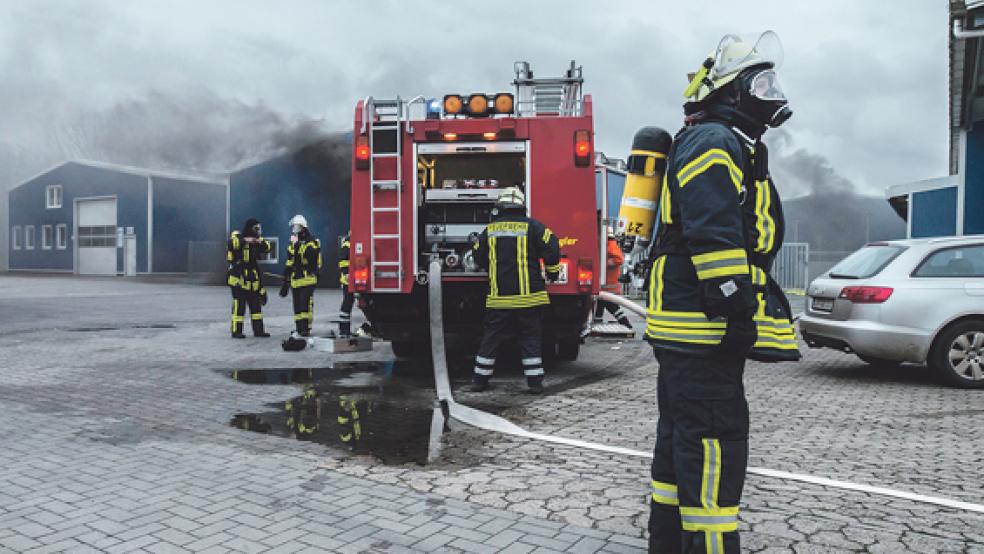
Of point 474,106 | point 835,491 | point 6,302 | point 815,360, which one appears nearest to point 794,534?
point 835,491

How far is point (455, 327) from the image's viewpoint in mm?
7855

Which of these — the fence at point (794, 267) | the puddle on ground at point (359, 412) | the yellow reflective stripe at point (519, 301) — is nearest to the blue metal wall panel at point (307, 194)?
the fence at point (794, 267)

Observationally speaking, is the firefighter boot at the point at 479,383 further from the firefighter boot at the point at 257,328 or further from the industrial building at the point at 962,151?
the industrial building at the point at 962,151

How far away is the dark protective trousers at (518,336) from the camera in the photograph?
671 cm

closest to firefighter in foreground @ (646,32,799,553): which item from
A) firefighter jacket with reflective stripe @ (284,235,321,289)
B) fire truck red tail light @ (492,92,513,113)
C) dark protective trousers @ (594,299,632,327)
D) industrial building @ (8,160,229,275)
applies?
fire truck red tail light @ (492,92,513,113)

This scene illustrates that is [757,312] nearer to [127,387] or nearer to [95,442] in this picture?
[95,442]

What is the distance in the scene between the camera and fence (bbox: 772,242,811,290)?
22.4 m

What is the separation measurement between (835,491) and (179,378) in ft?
19.3

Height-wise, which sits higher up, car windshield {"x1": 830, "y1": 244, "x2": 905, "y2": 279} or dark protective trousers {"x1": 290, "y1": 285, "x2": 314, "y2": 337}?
car windshield {"x1": 830, "y1": 244, "x2": 905, "y2": 279}

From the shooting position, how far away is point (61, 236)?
127 feet

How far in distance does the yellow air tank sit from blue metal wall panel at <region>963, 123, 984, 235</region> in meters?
14.3

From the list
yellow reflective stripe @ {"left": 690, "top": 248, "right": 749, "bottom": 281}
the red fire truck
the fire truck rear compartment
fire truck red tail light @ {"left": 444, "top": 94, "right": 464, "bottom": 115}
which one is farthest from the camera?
the fire truck rear compartment

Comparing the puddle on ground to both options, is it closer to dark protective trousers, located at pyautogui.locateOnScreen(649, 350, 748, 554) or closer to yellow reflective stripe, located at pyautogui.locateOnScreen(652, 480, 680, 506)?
yellow reflective stripe, located at pyautogui.locateOnScreen(652, 480, 680, 506)

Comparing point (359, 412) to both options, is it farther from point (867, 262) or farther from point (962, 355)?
point (962, 355)
